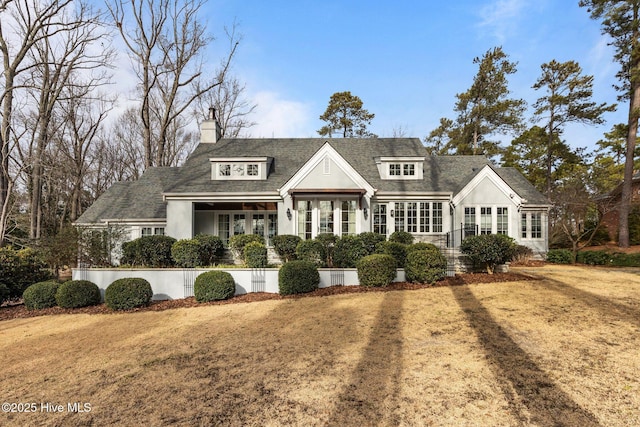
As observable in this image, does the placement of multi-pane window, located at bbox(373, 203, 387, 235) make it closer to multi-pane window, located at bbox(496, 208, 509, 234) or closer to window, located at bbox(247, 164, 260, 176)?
multi-pane window, located at bbox(496, 208, 509, 234)

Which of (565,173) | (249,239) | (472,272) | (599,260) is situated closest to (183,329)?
(249,239)

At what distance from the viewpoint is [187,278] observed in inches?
474

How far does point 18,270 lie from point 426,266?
1565cm

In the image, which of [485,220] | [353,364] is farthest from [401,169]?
[353,364]

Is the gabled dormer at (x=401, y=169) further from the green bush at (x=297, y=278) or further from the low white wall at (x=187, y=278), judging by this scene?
the green bush at (x=297, y=278)

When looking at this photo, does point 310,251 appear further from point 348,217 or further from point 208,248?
point 208,248

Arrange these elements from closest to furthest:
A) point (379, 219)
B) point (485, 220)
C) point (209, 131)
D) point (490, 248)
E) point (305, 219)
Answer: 1. point (490, 248)
2. point (305, 219)
3. point (379, 219)
4. point (485, 220)
5. point (209, 131)

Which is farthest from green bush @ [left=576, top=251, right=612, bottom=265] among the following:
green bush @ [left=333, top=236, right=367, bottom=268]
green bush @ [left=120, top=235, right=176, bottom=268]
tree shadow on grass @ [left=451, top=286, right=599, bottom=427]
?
green bush @ [left=120, top=235, right=176, bottom=268]

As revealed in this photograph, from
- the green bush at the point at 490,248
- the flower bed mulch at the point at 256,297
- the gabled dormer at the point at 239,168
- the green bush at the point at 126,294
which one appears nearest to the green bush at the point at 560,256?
the green bush at the point at 490,248

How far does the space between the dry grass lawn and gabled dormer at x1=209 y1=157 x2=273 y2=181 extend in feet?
32.4

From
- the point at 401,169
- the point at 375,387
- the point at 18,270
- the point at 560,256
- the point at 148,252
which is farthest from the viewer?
the point at 401,169

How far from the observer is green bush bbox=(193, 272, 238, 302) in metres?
11.1

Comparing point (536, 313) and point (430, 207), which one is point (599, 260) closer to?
point (430, 207)

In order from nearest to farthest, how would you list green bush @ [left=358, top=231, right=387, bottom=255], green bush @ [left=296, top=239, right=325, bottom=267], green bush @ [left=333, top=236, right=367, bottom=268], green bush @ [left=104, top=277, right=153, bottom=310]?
green bush @ [left=104, top=277, right=153, bottom=310] → green bush @ [left=333, top=236, right=367, bottom=268] → green bush @ [left=296, top=239, right=325, bottom=267] → green bush @ [left=358, top=231, right=387, bottom=255]
